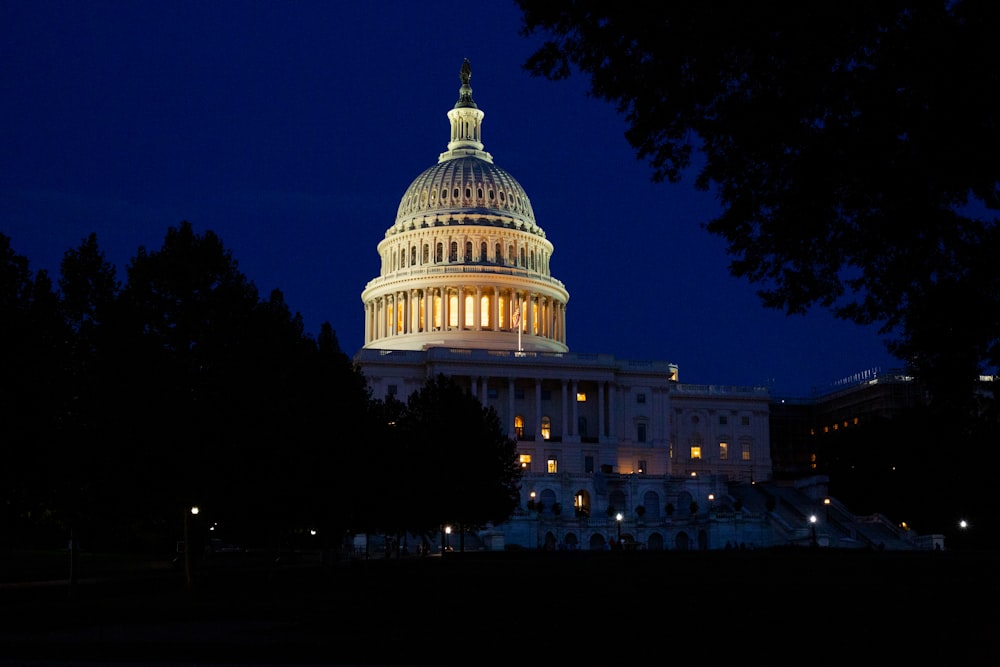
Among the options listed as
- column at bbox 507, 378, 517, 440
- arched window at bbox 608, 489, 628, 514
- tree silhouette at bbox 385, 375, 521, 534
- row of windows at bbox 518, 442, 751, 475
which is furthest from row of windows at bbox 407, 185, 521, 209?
tree silhouette at bbox 385, 375, 521, 534

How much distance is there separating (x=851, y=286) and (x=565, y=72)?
6169 millimetres

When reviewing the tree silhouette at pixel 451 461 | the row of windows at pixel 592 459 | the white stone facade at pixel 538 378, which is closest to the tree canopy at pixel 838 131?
the tree silhouette at pixel 451 461

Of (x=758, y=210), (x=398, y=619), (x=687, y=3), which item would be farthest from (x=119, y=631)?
(x=687, y=3)

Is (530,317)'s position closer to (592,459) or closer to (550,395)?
(550,395)

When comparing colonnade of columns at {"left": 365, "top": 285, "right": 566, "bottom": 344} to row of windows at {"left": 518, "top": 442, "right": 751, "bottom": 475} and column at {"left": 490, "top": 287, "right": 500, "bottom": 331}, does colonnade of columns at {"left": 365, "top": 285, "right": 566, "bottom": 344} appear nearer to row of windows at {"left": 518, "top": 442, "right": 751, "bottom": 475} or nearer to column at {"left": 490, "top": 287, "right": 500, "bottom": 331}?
column at {"left": 490, "top": 287, "right": 500, "bottom": 331}

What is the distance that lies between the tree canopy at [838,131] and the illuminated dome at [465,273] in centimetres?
13625

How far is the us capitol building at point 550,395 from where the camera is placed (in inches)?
4387

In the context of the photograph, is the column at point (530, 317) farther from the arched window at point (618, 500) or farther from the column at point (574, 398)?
the arched window at point (618, 500)

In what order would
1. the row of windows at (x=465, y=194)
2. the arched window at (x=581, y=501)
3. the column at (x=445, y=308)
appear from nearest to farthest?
1. the arched window at (x=581, y=501)
2. the column at (x=445, y=308)
3. the row of windows at (x=465, y=194)

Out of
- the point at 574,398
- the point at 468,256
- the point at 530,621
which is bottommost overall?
the point at 530,621

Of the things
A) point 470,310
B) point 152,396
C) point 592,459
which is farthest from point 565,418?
point 152,396

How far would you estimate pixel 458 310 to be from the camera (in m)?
166

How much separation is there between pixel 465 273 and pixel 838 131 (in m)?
149

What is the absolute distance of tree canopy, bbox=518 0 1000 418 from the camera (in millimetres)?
17562
